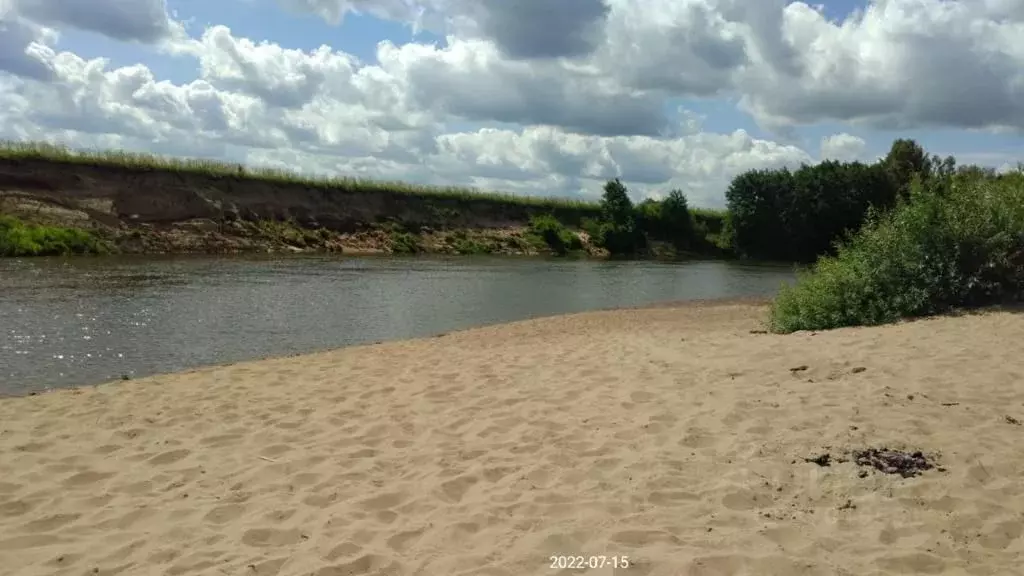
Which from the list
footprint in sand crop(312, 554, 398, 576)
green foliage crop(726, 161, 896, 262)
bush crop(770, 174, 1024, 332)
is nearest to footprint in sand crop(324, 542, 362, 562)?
footprint in sand crop(312, 554, 398, 576)

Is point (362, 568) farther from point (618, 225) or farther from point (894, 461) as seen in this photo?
point (618, 225)

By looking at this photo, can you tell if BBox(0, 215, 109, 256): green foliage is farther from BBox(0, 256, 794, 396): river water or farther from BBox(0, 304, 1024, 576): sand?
BBox(0, 304, 1024, 576): sand

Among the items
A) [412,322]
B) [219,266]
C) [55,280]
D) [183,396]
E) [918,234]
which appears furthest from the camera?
[219,266]

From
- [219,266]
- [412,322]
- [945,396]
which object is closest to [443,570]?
[945,396]

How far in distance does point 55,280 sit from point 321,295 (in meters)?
8.22

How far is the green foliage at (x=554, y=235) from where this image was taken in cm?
6034

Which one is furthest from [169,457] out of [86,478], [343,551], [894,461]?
[894,461]

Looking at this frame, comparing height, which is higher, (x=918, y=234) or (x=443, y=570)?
(x=918, y=234)

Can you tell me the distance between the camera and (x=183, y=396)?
9594 millimetres

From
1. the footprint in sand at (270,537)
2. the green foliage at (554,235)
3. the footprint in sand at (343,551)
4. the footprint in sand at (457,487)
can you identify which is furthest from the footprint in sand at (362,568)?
the green foliage at (554,235)

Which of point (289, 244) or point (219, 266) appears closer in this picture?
point (219, 266)

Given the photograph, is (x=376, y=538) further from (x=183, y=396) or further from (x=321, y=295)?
(x=321, y=295)

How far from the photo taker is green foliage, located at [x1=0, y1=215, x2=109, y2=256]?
1258 inches

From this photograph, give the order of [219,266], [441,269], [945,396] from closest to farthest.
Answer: [945,396] → [219,266] → [441,269]
